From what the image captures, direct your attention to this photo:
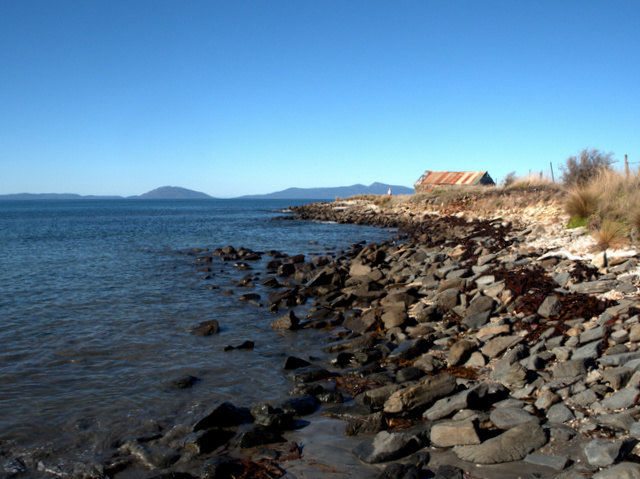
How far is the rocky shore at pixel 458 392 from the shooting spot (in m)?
5.14

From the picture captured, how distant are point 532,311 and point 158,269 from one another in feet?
54.1

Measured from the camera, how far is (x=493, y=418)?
5.82 m

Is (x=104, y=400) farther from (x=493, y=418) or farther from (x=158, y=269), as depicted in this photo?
(x=158, y=269)

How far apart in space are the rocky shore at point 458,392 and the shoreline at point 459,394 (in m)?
0.02

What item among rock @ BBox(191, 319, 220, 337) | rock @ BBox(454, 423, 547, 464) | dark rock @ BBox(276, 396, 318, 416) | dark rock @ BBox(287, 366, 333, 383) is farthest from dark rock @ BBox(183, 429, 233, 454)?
rock @ BBox(191, 319, 220, 337)

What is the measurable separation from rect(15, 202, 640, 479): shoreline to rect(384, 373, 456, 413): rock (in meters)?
0.02

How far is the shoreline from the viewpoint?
16.9ft

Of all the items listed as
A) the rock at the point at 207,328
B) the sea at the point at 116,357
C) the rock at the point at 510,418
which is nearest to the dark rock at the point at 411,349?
the sea at the point at 116,357

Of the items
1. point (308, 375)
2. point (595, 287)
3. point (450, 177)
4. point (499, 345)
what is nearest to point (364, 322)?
point (308, 375)

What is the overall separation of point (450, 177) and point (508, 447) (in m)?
49.8

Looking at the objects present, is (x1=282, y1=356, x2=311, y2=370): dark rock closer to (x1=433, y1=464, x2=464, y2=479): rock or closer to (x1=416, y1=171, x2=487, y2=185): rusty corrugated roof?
(x1=433, y1=464, x2=464, y2=479): rock

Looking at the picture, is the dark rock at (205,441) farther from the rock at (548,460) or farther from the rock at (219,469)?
the rock at (548,460)


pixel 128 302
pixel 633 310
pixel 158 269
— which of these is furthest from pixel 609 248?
pixel 158 269

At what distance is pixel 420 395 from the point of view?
6.59 m
